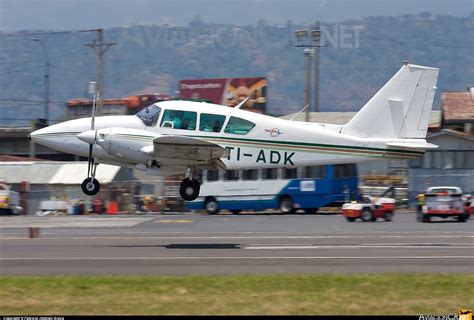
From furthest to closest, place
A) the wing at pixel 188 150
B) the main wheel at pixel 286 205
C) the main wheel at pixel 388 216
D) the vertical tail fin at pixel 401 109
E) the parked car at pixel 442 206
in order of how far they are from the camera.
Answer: the main wheel at pixel 286 205 → the main wheel at pixel 388 216 → the parked car at pixel 442 206 → the vertical tail fin at pixel 401 109 → the wing at pixel 188 150

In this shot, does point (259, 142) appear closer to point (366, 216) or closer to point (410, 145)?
point (410, 145)

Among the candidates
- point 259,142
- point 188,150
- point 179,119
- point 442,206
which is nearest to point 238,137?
point 259,142

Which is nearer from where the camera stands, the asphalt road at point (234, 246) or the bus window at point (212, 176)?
the asphalt road at point (234, 246)

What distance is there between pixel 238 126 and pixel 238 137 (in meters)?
0.30

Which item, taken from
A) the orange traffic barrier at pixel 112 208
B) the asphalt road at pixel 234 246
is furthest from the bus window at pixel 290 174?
the orange traffic barrier at pixel 112 208

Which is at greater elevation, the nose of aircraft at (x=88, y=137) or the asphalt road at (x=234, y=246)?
the nose of aircraft at (x=88, y=137)

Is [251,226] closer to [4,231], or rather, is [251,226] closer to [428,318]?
[4,231]

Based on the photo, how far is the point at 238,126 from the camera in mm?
21609

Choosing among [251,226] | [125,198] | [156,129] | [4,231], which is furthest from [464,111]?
[156,129]

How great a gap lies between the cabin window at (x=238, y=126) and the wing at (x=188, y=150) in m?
0.53

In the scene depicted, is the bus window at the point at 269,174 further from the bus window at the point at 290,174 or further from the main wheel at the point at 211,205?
the main wheel at the point at 211,205

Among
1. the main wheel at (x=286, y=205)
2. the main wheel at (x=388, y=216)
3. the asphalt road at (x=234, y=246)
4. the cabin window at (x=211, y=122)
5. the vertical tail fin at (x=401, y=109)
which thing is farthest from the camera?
the main wheel at (x=286, y=205)

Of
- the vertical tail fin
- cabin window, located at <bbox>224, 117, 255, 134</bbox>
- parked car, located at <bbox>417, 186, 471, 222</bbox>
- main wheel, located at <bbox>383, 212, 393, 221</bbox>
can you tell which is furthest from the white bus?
cabin window, located at <bbox>224, 117, 255, 134</bbox>

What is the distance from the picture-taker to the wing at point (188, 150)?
21.2m
